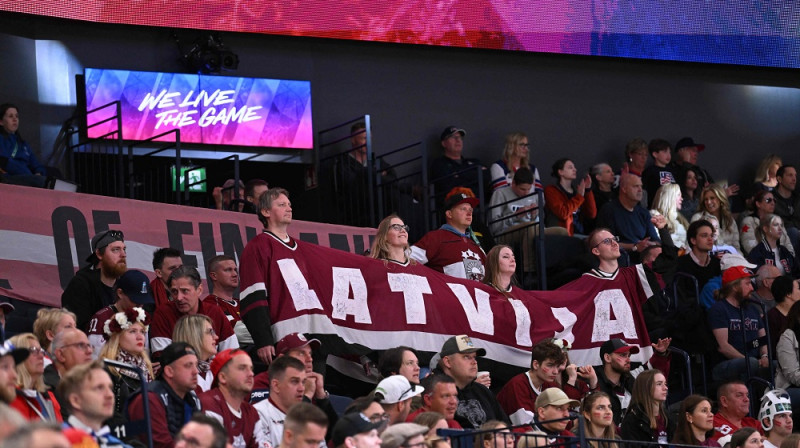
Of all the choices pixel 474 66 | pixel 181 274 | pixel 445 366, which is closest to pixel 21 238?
pixel 181 274

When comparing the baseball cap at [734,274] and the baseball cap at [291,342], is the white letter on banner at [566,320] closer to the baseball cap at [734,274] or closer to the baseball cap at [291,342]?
the baseball cap at [734,274]

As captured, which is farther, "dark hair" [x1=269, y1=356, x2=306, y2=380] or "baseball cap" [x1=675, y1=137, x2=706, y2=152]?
"baseball cap" [x1=675, y1=137, x2=706, y2=152]

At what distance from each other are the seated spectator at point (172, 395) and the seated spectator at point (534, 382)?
2681mm

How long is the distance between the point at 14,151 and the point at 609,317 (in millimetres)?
4956

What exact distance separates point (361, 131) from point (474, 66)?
235 centimetres

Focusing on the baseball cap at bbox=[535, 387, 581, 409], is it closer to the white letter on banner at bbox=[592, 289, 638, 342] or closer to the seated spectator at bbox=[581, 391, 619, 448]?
the seated spectator at bbox=[581, 391, 619, 448]

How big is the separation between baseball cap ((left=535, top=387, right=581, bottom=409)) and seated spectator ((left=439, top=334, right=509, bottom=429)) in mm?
299

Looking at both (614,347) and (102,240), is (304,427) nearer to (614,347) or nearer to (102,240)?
(102,240)

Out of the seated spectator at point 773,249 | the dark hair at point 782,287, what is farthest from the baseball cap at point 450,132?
the dark hair at point 782,287

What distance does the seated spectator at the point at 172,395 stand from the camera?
22.5 ft

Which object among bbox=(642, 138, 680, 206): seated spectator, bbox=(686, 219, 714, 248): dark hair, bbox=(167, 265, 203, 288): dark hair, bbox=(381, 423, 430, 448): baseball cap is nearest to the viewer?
bbox=(381, 423, 430, 448): baseball cap

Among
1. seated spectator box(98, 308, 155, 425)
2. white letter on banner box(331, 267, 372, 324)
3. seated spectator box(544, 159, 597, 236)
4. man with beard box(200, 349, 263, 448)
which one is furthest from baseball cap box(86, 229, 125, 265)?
seated spectator box(544, 159, 597, 236)

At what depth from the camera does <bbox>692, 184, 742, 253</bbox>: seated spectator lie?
13516mm

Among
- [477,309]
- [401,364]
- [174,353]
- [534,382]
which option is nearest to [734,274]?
[477,309]
